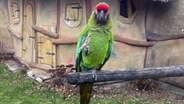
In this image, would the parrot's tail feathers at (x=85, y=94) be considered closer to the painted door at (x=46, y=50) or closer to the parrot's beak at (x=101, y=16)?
the parrot's beak at (x=101, y=16)

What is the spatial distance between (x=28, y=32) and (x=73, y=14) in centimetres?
178

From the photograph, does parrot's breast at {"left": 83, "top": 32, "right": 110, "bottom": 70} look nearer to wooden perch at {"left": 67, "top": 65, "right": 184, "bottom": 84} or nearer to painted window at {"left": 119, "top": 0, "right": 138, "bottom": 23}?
wooden perch at {"left": 67, "top": 65, "right": 184, "bottom": 84}

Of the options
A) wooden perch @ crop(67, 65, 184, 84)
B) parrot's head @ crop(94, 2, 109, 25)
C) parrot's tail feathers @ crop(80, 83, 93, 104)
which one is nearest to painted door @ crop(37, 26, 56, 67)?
parrot's head @ crop(94, 2, 109, 25)

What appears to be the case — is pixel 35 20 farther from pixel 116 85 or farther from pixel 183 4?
pixel 183 4

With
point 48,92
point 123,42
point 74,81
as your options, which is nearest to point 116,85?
point 123,42

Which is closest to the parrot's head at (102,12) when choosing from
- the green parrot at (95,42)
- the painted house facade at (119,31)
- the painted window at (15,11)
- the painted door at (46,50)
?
the green parrot at (95,42)

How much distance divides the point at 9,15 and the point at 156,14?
4.58 meters

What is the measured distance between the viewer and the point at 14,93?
293 inches

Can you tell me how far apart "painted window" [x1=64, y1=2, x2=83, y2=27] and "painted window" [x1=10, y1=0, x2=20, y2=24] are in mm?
2231

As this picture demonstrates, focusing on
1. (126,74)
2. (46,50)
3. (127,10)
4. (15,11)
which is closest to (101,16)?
(126,74)

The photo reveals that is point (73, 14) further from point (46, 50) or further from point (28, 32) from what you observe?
point (28, 32)

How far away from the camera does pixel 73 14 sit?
25.5ft

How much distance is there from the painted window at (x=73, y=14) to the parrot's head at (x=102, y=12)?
145 inches

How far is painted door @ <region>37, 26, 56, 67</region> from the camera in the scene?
815 centimetres
